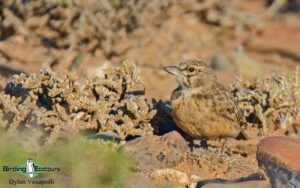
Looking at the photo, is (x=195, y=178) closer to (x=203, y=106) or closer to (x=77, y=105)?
(x=203, y=106)

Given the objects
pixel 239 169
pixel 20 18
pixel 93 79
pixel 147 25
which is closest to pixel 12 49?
pixel 20 18

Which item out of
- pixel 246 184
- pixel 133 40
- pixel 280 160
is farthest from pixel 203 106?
pixel 133 40

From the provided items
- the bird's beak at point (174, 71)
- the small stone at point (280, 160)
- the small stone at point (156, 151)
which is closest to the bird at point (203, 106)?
the bird's beak at point (174, 71)

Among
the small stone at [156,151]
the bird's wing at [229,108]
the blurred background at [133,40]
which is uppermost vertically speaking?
the blurred background at [133,40]

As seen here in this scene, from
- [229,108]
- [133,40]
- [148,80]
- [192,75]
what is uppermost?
[133,40]

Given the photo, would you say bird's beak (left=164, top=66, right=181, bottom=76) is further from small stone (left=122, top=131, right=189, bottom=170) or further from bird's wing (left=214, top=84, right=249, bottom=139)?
small stone (left=122, top=131, right=189, bottom=170)

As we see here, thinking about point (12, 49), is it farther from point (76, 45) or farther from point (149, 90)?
point (149, 90)

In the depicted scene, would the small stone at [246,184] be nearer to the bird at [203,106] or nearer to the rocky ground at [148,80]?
the rocky ground at [148,80]
